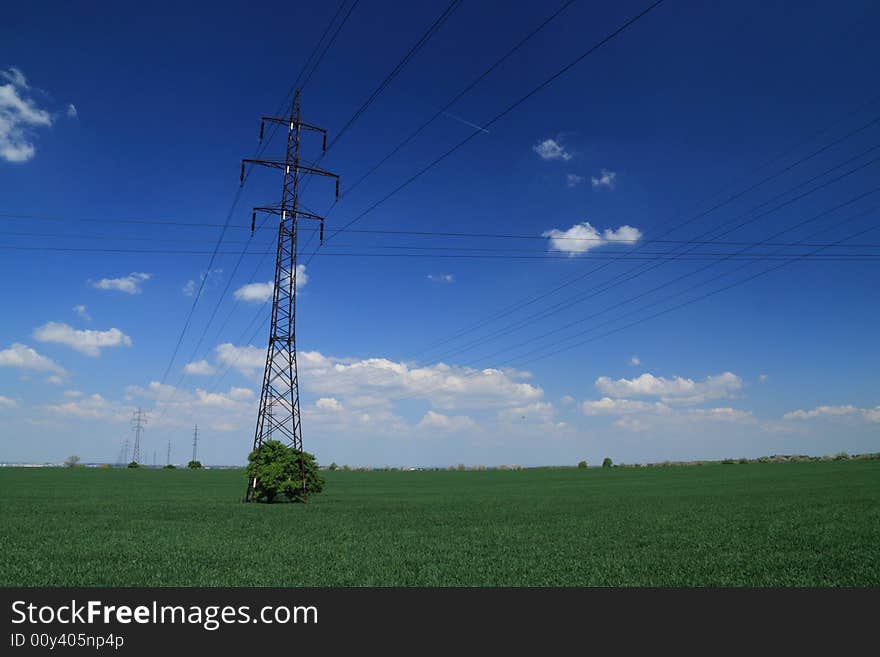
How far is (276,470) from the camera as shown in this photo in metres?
39.7

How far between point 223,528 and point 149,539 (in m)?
3.87

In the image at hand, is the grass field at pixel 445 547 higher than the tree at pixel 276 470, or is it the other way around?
the tree at pixel 276 470

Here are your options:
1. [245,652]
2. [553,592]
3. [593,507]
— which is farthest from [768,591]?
[593,507]

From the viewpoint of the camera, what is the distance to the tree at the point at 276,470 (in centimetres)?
3950

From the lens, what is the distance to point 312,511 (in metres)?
33.2

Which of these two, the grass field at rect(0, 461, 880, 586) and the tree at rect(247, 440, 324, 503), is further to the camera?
the tree at rect(247, 440, 324, 503)

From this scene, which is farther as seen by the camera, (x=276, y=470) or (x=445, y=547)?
(x=276, y=470)

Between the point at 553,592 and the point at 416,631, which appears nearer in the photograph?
the point at 416,631

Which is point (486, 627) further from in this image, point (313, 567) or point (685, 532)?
point (685, 532)

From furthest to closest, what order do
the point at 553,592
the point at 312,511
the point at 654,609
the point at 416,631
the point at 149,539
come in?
the point at 312,511
the point at 149,539
the point at 553,592
the point at 654,609
the point at 416,631

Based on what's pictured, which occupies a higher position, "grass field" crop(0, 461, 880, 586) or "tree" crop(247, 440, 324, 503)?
"tree" crop(247, 440, 324, 503)

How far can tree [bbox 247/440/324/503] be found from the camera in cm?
3950

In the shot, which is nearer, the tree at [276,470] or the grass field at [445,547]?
the grass field at [445,547]

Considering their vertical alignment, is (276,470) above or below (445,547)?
above
